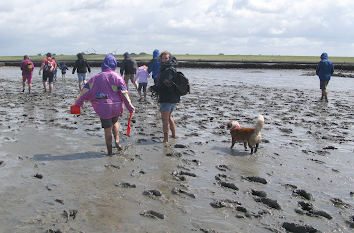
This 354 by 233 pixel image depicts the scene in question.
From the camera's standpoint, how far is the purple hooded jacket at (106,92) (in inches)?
290

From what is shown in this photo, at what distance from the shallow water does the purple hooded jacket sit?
3.48ft

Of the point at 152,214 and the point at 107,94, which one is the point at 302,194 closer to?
the point at 152,214

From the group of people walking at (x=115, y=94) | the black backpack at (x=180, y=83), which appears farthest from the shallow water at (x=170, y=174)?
the black backpack at (x=180, y=83)

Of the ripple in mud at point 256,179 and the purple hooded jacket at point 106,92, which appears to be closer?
the ripple in mud at point 256,179

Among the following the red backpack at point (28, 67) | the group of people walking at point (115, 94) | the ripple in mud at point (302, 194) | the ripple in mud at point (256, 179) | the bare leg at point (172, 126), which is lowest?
the ripple in mud at point (302, 194)

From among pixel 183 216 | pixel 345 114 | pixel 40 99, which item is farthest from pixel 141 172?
pixel 40 99

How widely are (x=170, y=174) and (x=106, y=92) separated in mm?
2292

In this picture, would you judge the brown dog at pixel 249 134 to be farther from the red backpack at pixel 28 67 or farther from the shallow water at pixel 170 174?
the red backpack at pixel 28 67

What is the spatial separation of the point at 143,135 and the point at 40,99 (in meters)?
9.35

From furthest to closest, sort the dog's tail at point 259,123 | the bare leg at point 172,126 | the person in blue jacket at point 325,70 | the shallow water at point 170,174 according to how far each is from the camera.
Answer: the person in blue jacket at point 325,70 → the bare leg at point 172,126 → the dog's tail at point 259,123 → the shallow water at point 170,174

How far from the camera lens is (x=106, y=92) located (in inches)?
291

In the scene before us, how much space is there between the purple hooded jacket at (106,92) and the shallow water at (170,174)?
1.06 meters

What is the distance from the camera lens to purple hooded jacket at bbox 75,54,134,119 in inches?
290

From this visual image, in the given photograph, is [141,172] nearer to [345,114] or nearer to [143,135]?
[143,135]
